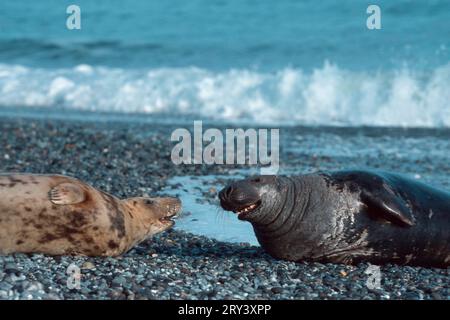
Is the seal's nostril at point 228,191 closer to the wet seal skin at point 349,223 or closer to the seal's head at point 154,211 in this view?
the wet seal skin at point 349,223

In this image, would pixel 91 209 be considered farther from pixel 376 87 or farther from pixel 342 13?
pixel 342 13

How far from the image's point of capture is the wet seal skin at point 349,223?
5.91 metres

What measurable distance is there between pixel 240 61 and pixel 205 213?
1386cm

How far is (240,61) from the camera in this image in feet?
69.2

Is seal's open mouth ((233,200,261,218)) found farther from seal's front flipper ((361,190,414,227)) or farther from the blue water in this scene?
the blue water

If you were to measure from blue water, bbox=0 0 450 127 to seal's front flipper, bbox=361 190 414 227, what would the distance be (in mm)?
9168

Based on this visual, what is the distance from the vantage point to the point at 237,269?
5555 mm

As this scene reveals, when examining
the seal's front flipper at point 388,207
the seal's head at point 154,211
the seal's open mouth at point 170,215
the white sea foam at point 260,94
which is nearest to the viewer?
the seal's front flipper at point 388,207

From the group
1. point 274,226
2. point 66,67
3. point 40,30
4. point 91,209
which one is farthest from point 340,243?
point 40,30

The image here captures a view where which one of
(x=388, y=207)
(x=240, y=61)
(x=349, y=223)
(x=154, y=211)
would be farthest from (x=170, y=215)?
(x=240, y=61)

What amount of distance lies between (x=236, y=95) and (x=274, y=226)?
455 inches

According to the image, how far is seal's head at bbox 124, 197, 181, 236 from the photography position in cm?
610

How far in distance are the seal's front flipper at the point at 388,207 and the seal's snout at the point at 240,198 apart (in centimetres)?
72

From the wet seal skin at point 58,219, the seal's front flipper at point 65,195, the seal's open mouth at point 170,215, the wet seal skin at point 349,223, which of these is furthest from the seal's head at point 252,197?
the seal's front flipper at point 65,195
